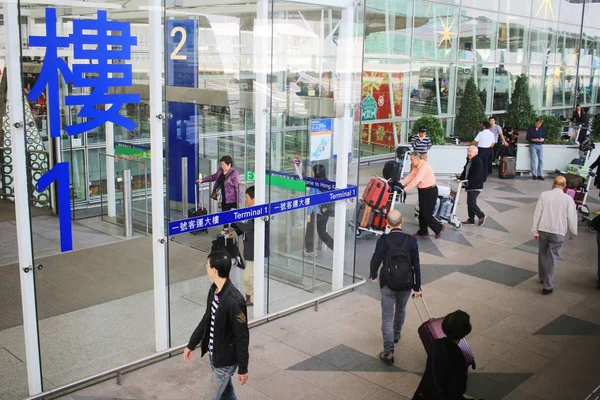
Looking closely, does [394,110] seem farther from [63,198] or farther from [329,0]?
[63,198]

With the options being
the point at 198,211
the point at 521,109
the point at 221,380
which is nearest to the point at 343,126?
the point at 198,211

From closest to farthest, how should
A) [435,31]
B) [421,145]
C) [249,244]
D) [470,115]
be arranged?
[249,244], [421,145], [470,115], [435,31]

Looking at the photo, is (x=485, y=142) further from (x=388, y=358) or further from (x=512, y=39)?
(x=388, y=358)

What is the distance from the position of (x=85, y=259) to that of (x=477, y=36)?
1596 cm

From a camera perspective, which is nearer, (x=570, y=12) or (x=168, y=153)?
(x=168, y=153)

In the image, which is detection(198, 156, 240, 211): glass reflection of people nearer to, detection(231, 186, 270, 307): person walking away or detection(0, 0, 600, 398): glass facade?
detection(0, 0, 600, 398): glass facade

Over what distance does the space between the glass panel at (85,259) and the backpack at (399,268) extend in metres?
2.48

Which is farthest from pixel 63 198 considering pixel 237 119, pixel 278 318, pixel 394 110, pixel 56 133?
pixel 394 110

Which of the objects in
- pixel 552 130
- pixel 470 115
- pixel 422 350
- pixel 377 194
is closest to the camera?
pixel 422 350

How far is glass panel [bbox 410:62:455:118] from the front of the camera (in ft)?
63.1

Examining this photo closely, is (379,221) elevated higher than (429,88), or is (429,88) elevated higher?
(429,88)

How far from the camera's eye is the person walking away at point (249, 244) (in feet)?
23.5

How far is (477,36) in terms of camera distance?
2089 cm

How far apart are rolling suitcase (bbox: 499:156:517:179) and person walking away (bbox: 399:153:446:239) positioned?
6499 millimetres
